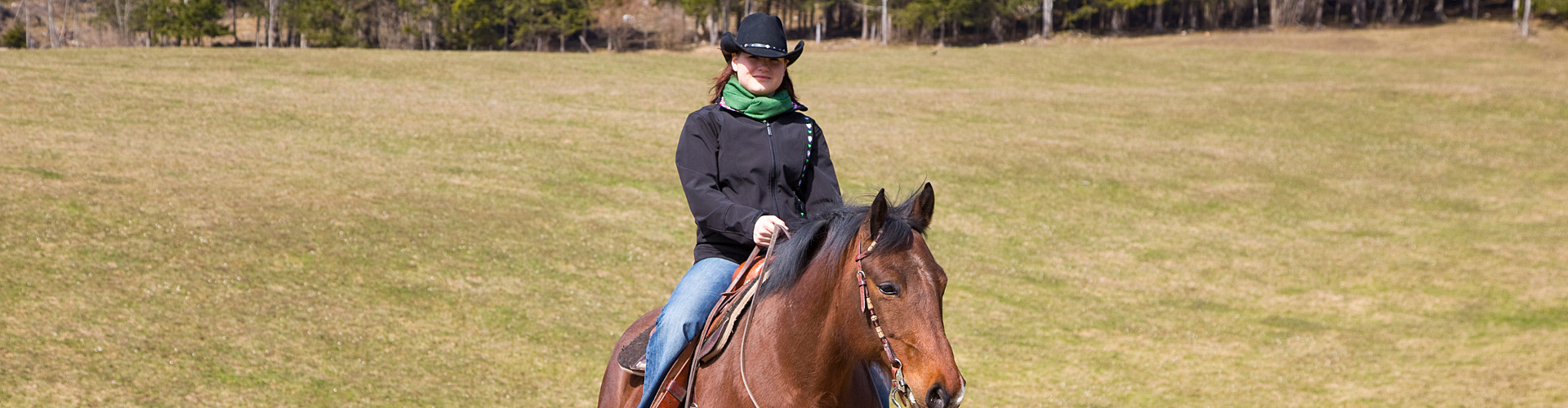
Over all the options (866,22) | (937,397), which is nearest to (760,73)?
(937,397)

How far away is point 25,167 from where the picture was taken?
1666cm

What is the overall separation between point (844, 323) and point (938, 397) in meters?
0.54

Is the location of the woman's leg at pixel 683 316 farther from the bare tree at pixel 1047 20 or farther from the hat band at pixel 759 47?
the bare tree at pixel 1047 20

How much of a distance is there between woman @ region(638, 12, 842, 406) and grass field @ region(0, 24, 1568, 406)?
6205 millimetres

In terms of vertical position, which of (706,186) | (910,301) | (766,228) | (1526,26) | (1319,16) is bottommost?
(910,301)

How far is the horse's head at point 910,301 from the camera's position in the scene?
3518 millimetres

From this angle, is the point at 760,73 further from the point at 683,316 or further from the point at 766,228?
the point at 683,316

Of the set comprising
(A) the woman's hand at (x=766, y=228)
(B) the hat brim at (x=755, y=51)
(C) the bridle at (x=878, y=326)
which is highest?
(B) the hat brim at (x=755, y=51)

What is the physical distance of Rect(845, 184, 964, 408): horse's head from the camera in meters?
3.52

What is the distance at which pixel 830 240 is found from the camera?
3943mm

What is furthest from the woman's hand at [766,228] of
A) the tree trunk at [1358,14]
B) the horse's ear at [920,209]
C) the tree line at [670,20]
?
the tree trunk at [1358,14]

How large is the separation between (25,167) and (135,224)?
4.09 meters

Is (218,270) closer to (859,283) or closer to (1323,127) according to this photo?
(859,283)

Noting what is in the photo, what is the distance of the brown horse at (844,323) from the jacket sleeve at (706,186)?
11.3 inches
